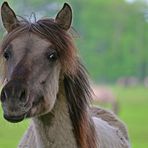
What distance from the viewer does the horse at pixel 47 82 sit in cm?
425

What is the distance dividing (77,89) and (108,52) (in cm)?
6372

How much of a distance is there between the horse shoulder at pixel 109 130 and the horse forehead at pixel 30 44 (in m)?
1.01

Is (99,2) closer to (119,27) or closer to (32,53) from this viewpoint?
(119,27)

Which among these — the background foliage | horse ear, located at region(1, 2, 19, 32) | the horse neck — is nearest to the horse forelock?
horse ear, located at region(1, 2, 19, 32)

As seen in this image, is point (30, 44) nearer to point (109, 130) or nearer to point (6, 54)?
point (6, 54)

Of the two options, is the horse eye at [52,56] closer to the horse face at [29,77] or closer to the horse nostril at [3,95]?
the horse face at [29,77]

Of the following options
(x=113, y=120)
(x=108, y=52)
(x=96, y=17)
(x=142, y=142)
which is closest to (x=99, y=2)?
(x=96, y=17)

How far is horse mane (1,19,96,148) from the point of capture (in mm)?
4602

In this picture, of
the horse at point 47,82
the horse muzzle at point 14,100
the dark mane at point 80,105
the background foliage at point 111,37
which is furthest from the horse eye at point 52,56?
the background foliage at point 111,37

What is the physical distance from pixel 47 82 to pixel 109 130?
1.42 m

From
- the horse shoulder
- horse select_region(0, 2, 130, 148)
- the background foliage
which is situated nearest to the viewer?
horse select_region(0, 2, 130, 148)

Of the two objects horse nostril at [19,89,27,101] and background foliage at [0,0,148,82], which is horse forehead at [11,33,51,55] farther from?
background foliage at [0,0,148,82]

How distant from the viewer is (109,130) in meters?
5.72

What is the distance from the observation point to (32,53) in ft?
14.5
